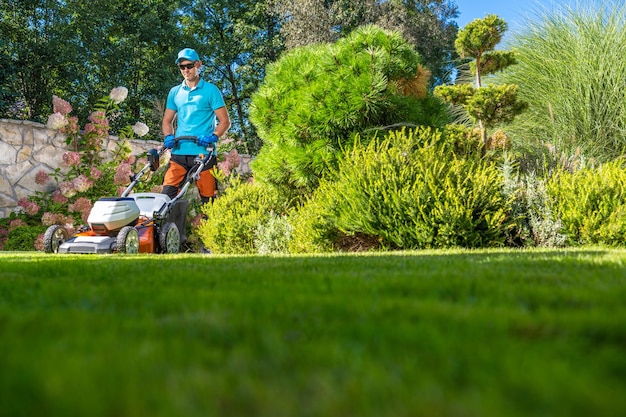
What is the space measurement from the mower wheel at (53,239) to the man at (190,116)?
1567 mm

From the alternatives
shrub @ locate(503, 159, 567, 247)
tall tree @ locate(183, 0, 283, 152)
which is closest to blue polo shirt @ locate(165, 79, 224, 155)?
shrub @ locate(503, 159, 567, 247)

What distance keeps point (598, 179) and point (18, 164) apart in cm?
925

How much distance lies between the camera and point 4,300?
2.83 m

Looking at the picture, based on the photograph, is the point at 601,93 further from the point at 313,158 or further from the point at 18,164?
the point at 18,164

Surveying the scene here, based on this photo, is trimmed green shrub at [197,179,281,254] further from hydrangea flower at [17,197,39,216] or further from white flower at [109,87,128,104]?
white flower at [109,87,128,104]

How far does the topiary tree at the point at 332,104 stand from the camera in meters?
8.62

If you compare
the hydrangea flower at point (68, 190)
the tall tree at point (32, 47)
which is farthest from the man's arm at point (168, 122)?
the tall tree at point (32, 47)

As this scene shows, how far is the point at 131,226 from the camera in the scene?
727 centimetres

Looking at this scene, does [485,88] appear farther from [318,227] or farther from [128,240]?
[128,240]

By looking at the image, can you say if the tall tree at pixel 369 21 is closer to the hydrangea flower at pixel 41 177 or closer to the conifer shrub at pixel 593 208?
the hydrangea flower at pixel 41 177

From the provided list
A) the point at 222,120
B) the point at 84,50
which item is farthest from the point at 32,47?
the point at 222,120

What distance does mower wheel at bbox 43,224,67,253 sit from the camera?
24.4ft

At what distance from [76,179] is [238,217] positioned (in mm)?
3226

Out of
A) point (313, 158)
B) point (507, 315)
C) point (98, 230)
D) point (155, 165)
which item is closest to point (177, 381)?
point (507, 315)
